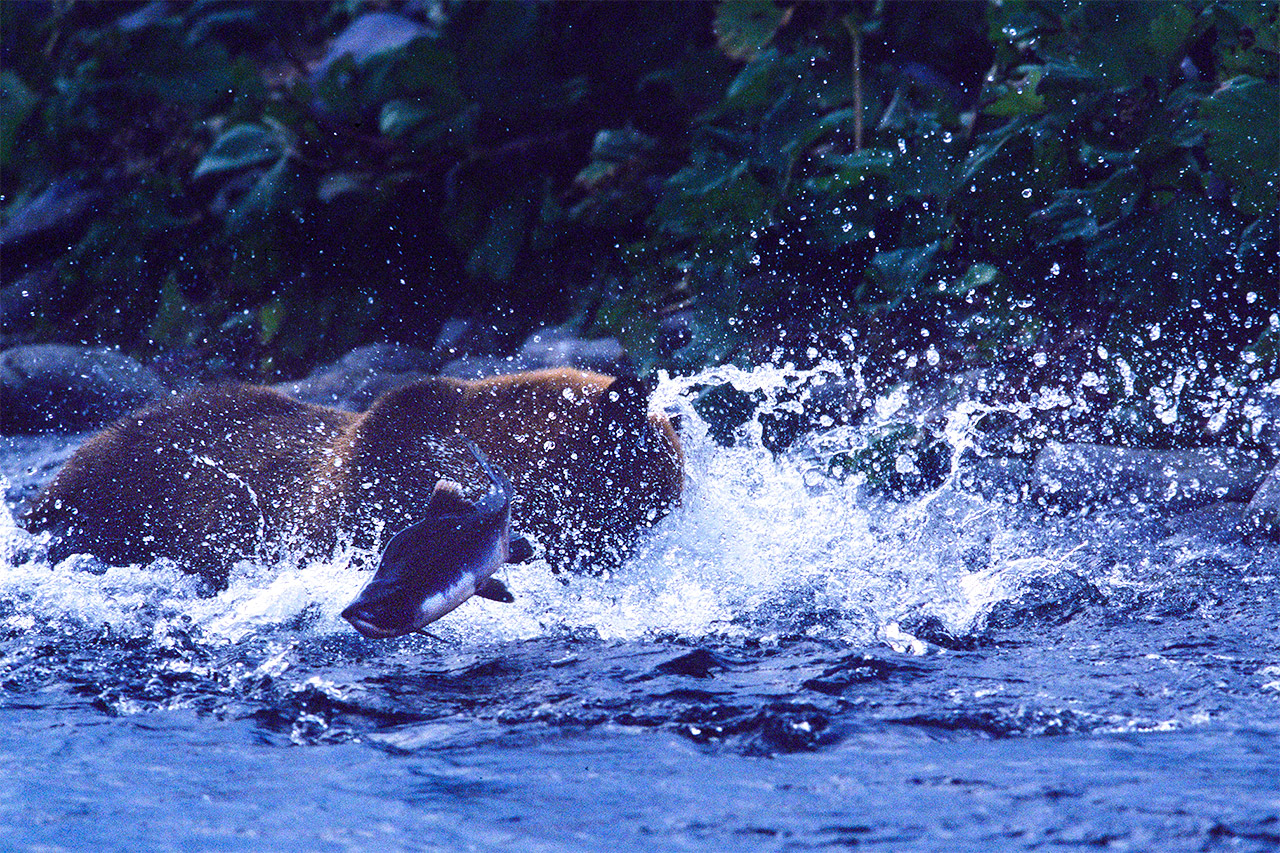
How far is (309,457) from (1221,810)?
2.57 meters

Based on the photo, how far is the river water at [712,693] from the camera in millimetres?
2451

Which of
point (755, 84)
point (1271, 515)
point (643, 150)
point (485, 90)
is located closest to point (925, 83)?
point (755, 84)

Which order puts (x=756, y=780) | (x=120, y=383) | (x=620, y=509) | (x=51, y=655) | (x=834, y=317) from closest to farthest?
(x=756, y=780), (x=51, y=655), (x=620, y=509), (x=834, y=317), (x=120, y=383)

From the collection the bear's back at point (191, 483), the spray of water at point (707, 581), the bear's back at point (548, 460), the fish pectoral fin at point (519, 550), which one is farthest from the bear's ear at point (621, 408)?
the bear's back at point (191, 483)

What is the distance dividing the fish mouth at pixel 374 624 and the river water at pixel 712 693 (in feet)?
0.61

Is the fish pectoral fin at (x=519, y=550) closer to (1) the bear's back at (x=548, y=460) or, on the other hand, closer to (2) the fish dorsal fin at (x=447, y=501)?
(2) the fish dorsal fin at (x=447, y=501)

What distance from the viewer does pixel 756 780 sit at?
102 inches

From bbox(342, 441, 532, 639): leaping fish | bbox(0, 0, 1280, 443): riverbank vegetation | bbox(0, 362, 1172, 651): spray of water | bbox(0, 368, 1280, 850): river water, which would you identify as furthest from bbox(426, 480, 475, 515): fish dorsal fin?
bbox(0, 0, 1280, 443): riverbank vegetation

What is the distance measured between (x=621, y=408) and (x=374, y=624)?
1014 millimetres

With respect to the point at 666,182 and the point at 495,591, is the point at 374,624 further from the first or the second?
the point at 666,182

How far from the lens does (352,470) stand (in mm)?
3838

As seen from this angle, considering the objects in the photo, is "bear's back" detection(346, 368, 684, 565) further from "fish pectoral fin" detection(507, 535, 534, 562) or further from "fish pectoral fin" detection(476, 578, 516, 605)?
"fish pectoral fin" detection(476, 578, 516, 605)

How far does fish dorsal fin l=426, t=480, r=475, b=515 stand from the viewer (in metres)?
3.20

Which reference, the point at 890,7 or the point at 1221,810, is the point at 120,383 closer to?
the point at 890,7
